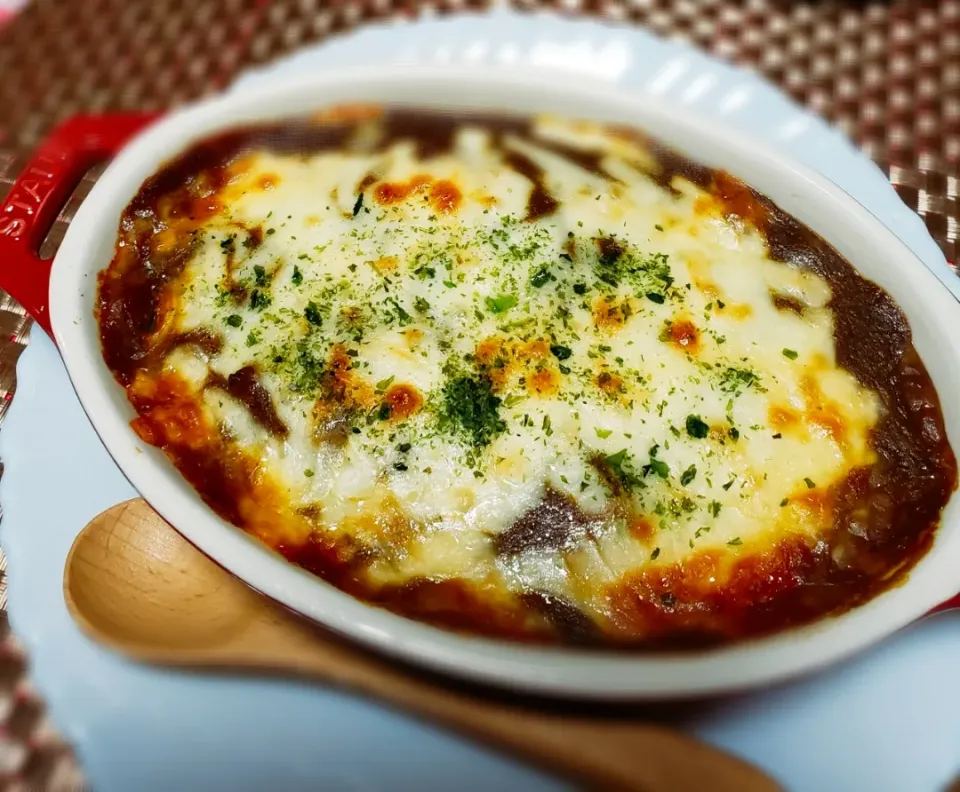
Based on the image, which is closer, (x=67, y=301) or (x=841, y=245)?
(x=67, y=301)

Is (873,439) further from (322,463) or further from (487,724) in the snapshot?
(322,463)

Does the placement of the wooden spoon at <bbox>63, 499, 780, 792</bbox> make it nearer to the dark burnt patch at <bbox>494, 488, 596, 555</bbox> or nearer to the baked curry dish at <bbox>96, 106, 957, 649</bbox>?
the baked curry dish at <bbox>96, 106, 957, 649</bbox>

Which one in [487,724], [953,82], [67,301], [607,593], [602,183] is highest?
[953,82]

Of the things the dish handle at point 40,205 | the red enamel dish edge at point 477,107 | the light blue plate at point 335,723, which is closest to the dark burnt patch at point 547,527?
the red enamel dish edge at point 477,107

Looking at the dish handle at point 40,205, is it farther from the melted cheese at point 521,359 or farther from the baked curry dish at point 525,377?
the melted cheese at point 521,359

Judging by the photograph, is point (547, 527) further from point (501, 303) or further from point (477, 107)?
point (477, 107)

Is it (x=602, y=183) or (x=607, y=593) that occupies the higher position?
(x=602, y=183)

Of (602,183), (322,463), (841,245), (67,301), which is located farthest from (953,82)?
(67,301)

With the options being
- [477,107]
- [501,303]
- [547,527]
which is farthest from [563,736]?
[477,107]
